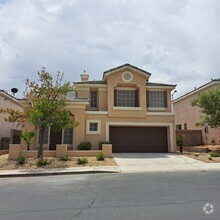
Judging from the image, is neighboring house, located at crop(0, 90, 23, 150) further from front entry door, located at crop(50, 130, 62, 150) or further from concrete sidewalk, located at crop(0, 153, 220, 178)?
concrete sidewalk, located at crop(0, 153, 220, 178)

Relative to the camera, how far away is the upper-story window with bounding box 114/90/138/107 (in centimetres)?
2247

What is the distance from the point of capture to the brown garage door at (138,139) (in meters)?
21.9

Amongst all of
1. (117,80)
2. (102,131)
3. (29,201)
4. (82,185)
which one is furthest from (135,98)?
(29,201)

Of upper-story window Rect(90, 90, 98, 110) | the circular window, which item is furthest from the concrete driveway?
the circular window

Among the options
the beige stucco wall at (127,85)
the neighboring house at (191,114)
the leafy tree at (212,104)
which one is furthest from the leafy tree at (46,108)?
the neighboring house at (191,114)

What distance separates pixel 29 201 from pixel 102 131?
1425cm

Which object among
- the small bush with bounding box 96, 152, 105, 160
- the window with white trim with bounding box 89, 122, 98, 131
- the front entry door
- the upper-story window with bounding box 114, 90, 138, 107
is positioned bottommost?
the small bush with bounding box 96, 152, 105, 160

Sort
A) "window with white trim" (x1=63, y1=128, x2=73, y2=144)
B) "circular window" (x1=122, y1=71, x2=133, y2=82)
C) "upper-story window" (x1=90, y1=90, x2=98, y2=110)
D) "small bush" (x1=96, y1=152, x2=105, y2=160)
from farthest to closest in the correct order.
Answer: "upper-story window" (x1=90, y1=90, x2=98, y2=110), "circular window" (x1=122, y1=71, x2=133, y2=82), "window with white trim" (x1=63, y1=128, x2=73, y2=144), "small bush" (x1=96, y1=152, x2=105, y2=160)

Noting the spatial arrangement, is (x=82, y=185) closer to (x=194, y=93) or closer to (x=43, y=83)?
(x=43, y=83)

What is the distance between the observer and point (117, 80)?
22.3 meters

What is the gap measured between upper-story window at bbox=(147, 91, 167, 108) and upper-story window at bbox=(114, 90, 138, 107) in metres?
1.35

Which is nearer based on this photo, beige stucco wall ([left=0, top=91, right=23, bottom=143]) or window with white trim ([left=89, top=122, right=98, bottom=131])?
window with white trim ([left=89, top=122, right=98, bottom=131])

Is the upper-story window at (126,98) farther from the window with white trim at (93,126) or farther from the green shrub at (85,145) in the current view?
the green shrub at (85,145)

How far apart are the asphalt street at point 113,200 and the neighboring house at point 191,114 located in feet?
54.2
